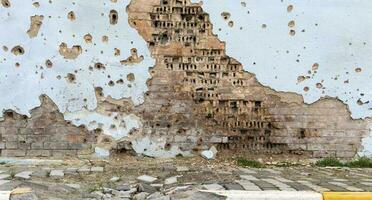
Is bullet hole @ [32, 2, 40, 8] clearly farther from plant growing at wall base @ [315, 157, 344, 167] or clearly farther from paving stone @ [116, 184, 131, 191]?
plant growing at wall base @ [315, 157, 344, 167]

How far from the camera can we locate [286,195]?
16.2ft

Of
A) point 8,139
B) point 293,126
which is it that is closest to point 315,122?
point 293,126

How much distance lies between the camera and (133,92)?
23.6 feet

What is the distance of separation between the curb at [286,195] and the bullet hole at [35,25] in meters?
3.38

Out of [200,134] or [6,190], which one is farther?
[200,134]

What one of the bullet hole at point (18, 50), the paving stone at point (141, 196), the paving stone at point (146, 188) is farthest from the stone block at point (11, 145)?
the paving stone at point (141, 196)

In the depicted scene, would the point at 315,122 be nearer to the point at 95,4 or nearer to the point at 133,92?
the point at 133,92

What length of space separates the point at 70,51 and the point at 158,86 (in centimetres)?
120

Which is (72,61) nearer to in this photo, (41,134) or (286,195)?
(41,134)

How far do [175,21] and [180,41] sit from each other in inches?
10.4

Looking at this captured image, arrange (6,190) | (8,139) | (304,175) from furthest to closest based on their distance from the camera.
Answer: (8,139) → (304,175) → (6,190)

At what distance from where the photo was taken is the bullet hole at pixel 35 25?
7.07 m

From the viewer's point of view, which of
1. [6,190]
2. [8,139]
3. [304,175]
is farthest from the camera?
[8,139]

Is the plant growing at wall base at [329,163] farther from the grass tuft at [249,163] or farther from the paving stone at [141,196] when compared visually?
the paving stone at [141,196]
